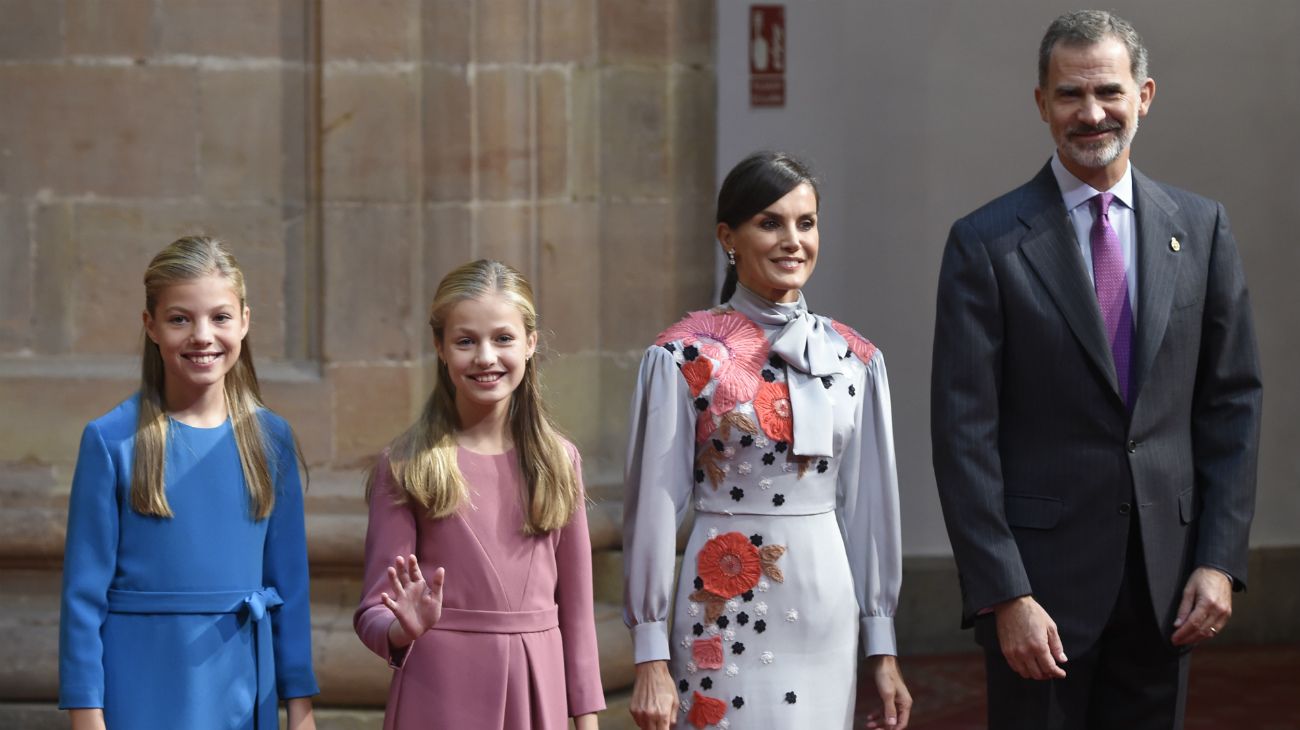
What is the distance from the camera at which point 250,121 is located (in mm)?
5746

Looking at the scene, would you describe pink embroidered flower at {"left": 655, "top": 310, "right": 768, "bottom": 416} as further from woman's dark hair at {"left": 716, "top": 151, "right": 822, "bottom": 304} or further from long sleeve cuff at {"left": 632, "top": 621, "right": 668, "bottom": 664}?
long sleeve cuff at {"left": 632, "top": 621, "right": 668, "bottom": 664}

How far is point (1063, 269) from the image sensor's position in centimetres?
372

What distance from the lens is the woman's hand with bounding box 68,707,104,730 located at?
360cm

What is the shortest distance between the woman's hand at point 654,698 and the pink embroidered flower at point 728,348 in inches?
20.2

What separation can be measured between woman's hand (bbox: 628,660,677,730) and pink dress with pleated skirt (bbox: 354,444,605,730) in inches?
6.4

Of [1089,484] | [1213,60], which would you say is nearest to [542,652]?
[1089,484]

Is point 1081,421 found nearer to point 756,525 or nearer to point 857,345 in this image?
point 857,345

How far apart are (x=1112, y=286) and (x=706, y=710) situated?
1.15 metres

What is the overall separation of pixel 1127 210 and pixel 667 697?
133 centimetres

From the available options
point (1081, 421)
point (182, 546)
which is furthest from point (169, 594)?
point (1081, 421)

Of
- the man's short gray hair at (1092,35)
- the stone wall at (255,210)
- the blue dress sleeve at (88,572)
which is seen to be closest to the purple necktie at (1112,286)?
the man's short gray hair at (1092,35)

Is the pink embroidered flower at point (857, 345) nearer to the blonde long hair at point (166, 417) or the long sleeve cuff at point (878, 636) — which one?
the long sleeve cuff at point (878, 636)

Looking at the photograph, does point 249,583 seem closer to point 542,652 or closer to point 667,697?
point 542,652

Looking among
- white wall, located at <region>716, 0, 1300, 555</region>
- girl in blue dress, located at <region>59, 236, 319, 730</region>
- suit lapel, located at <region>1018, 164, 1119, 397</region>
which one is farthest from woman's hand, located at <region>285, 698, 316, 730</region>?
white wall, located at <region>716, 0, 1300, 555</region>
